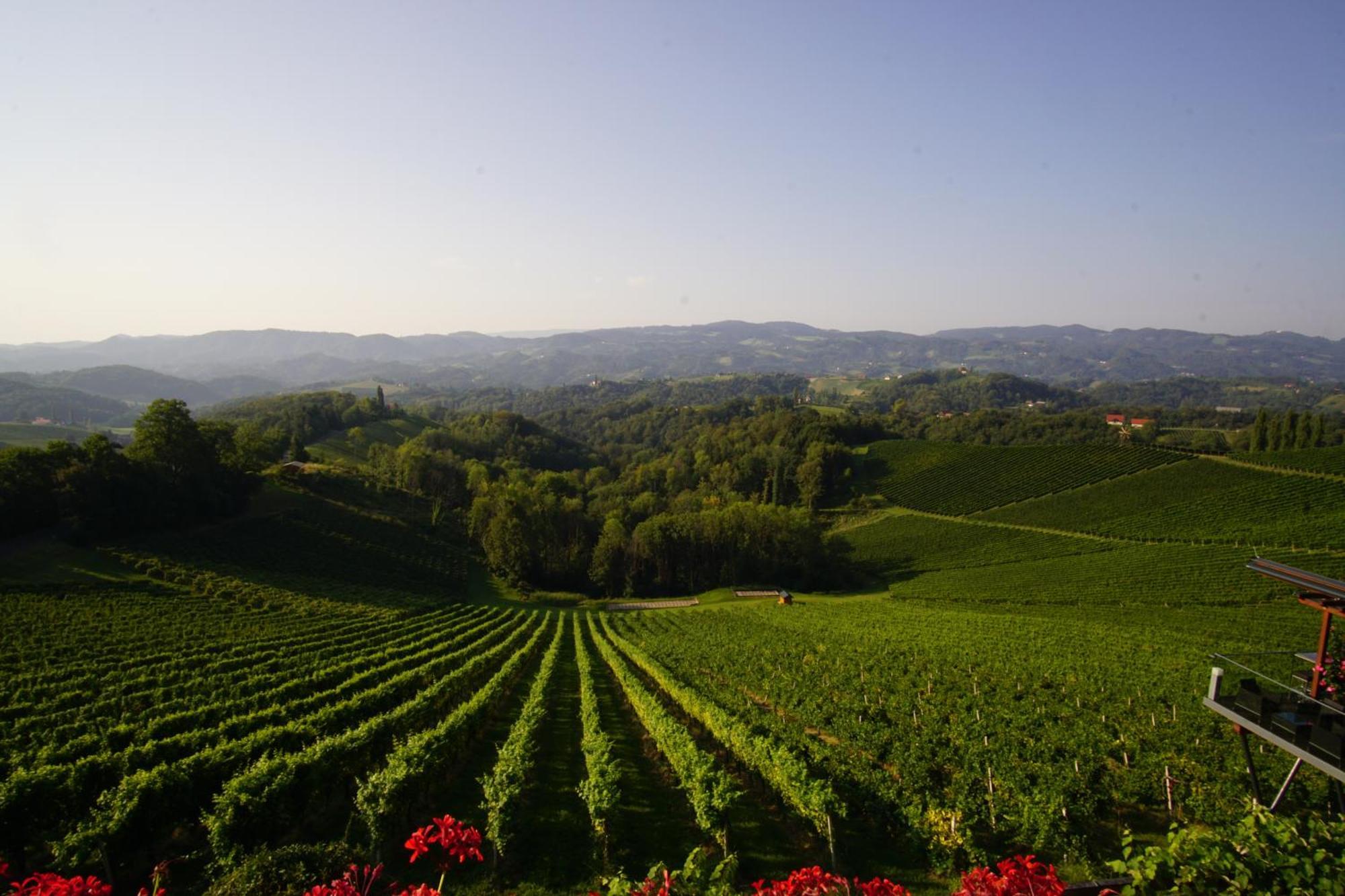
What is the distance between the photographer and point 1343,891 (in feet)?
16.7

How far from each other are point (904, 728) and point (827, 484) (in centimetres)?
9153

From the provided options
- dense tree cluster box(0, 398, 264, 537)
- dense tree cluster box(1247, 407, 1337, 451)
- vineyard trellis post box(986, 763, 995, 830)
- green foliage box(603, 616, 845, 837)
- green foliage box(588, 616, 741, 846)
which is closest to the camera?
green foliage box(588, 616, 741, 846)

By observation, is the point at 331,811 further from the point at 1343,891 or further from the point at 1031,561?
the point at 1031,561

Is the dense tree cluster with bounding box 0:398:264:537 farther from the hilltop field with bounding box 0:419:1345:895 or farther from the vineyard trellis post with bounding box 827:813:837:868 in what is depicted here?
the vineyard trellis post with bounding box 827:813:837:868

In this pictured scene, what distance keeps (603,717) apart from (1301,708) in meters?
18.6

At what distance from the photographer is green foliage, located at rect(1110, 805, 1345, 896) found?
5246 mm

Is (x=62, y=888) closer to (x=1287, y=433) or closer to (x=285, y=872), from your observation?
(x=285, y=872)

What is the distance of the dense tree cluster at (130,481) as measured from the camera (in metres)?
46.5

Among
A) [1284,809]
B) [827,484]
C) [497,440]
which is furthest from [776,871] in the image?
[497,440]

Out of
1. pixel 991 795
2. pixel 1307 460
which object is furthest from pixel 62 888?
pixel 1307 460

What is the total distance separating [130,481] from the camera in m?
52.0

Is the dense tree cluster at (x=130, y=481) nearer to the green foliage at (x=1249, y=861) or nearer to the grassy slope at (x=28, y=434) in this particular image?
the green foliage at (x=1249, y=861)

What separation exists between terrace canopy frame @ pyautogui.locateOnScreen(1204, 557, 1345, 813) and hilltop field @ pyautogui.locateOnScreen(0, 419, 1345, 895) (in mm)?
4022

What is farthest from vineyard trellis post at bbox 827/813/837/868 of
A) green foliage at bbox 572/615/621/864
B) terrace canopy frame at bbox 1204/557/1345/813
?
terrace canopy frame at bbox 1204/557/1345/813
